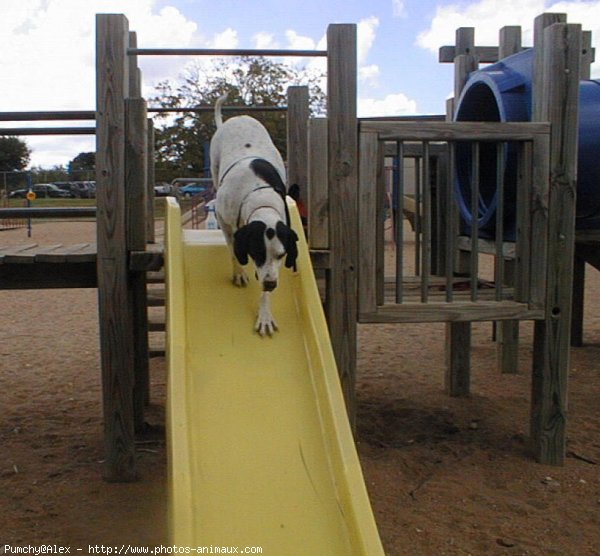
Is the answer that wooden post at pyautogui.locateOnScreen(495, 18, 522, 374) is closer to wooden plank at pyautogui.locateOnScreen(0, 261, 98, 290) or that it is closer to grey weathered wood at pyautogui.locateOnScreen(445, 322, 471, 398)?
grey weathered wood at pyautogui.locateOnScreen(445, 322, 471, 398)

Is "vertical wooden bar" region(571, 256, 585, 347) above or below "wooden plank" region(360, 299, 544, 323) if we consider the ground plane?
below

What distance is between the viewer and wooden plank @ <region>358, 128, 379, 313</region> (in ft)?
14.8

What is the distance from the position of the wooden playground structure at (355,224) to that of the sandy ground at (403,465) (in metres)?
0.35

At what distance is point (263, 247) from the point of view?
3.82 m

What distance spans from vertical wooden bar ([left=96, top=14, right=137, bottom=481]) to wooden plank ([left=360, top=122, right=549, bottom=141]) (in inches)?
57.4

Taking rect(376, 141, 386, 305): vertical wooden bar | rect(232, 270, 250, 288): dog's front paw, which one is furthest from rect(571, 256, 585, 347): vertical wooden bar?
rect(232, 270, 250, 288): dog's front paw

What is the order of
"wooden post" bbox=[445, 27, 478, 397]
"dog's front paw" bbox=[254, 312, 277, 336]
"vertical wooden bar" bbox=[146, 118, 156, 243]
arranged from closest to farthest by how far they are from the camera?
"dog's front paw" bbox=[254, 312, 277, 336]
"vertical wooden bar" bbox=[146, 118, 156, 243]
"wooden post" bbox=[445, 27, 478, 397]

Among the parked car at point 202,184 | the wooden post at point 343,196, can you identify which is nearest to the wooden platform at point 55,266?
the wooden post at point 343,196

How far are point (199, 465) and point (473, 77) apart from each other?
160 inches

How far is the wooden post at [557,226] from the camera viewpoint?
15.3ft

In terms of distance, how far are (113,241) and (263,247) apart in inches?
47.0

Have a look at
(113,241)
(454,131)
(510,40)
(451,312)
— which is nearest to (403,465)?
(451,312)

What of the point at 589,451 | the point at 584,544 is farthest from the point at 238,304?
the point at 589,451

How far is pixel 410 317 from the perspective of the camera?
465cm
